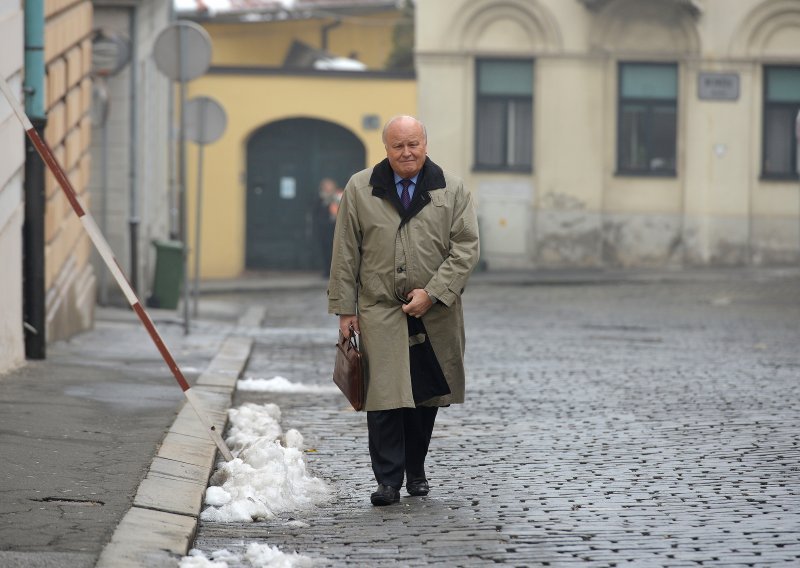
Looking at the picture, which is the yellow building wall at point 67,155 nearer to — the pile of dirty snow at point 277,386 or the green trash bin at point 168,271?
the pile of dirty snow at point 277,386

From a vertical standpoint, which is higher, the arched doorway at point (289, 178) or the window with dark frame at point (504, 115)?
the window with dark frame at point (504, 115)

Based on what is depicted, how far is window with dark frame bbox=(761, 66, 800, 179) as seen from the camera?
31.5 metres

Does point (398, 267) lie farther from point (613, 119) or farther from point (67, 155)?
point (613, 119)

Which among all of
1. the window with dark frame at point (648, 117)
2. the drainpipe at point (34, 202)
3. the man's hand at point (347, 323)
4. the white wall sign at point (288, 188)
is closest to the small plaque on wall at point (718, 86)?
the window with dark frame at point (648, 117)

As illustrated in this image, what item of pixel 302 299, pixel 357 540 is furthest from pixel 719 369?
pixel 302 299

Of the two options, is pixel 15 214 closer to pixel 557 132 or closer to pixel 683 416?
pixel 683 416

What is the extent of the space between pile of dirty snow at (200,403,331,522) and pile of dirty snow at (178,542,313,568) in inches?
28.8

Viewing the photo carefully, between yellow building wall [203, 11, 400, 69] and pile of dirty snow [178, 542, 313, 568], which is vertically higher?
yellow building wall [203, 11, 400, 69]

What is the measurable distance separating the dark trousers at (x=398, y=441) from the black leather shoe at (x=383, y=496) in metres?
0.02

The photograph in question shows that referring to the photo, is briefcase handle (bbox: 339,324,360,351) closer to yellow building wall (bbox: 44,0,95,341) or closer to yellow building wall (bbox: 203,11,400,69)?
yellow building wall (bbox: 44,0,95,341)

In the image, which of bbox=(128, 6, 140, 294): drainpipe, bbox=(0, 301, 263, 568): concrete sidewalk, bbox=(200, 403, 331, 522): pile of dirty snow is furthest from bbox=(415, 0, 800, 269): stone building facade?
bbox=(200, 403, 331, 522): pile of dirty snow

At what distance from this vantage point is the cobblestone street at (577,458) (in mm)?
6297

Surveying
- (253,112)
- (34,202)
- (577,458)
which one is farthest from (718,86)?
(577,458)

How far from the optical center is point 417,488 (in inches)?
294
